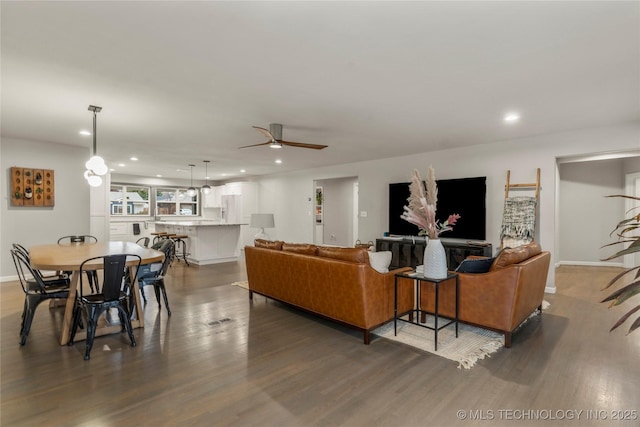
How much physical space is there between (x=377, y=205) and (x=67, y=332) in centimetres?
573

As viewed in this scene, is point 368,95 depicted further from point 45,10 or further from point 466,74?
point 45,10

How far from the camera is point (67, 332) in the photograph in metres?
3.05

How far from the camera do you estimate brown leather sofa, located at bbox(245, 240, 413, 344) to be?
3.07 metres

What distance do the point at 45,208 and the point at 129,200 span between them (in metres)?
5.15

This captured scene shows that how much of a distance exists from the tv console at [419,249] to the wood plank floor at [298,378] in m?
1.79

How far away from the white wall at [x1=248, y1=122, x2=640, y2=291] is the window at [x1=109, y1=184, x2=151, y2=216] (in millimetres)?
5859

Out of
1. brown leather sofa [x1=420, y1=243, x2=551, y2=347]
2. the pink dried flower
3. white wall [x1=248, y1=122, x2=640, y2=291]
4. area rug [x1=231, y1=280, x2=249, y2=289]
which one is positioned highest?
white wall [x1=248, y1=122, x2=640, y2=291]

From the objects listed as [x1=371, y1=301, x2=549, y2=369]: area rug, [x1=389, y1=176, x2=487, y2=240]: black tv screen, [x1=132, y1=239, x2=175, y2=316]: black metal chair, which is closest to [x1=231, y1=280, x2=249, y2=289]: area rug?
[x1=132, y1=239, x2=175, y2=316]: black metal chair

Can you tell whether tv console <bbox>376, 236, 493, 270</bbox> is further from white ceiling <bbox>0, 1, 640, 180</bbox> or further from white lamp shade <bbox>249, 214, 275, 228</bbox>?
white lamp shade <bbox>249, 214, 275, 228</bbox>

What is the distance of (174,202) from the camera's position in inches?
463

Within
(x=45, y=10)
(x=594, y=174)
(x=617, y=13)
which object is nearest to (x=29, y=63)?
(x=45, y=10)

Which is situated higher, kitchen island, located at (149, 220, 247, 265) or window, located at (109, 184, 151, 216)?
window, located at (109, 184, 151, 216)

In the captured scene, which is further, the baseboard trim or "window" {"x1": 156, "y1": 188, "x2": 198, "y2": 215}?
"window" {"x1": 156, "y1": 188, "x2": 198, "y2": 215}

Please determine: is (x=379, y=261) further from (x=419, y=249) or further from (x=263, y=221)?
(x=263, y=221)
